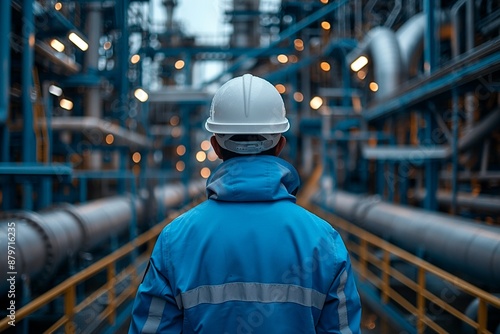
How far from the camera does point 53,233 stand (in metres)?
5.42

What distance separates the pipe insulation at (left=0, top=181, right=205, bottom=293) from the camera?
15.1 feet

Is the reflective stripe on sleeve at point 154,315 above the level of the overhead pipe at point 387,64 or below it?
below

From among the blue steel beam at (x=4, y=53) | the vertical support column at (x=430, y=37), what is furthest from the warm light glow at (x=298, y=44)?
the blue steel beam at (x=4, y=53)

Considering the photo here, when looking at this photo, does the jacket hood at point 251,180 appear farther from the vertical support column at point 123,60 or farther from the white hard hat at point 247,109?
the vertical support column at point 123,60

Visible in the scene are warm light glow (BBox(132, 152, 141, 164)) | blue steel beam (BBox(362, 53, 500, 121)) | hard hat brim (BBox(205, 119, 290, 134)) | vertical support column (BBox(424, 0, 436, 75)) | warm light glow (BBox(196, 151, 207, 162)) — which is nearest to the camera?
hard hat brim (BBox(205, 119, 290, 134))

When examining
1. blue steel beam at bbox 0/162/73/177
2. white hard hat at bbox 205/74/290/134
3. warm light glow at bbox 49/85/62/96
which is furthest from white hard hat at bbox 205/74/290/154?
warm light glow at bbox 49/85/62/96

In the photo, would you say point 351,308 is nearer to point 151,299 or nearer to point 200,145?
point 151,299

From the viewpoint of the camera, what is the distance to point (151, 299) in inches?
60.6

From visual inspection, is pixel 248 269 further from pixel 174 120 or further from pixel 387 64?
pixel 174 120

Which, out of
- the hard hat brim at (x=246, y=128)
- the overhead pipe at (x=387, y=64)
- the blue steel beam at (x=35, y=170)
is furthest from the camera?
the overhead pipe at (x=387, y=64)

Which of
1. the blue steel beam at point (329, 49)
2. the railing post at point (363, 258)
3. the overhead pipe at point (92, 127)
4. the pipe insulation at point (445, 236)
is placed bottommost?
the railing post at point (363, 258)

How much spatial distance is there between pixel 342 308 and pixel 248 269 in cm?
34

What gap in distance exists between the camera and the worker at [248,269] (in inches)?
59.4

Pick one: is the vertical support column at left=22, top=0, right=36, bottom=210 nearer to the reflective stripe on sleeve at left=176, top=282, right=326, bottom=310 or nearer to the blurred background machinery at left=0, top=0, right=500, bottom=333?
the blurred background machinery at left=0, top=0, right=500, bottom=333
